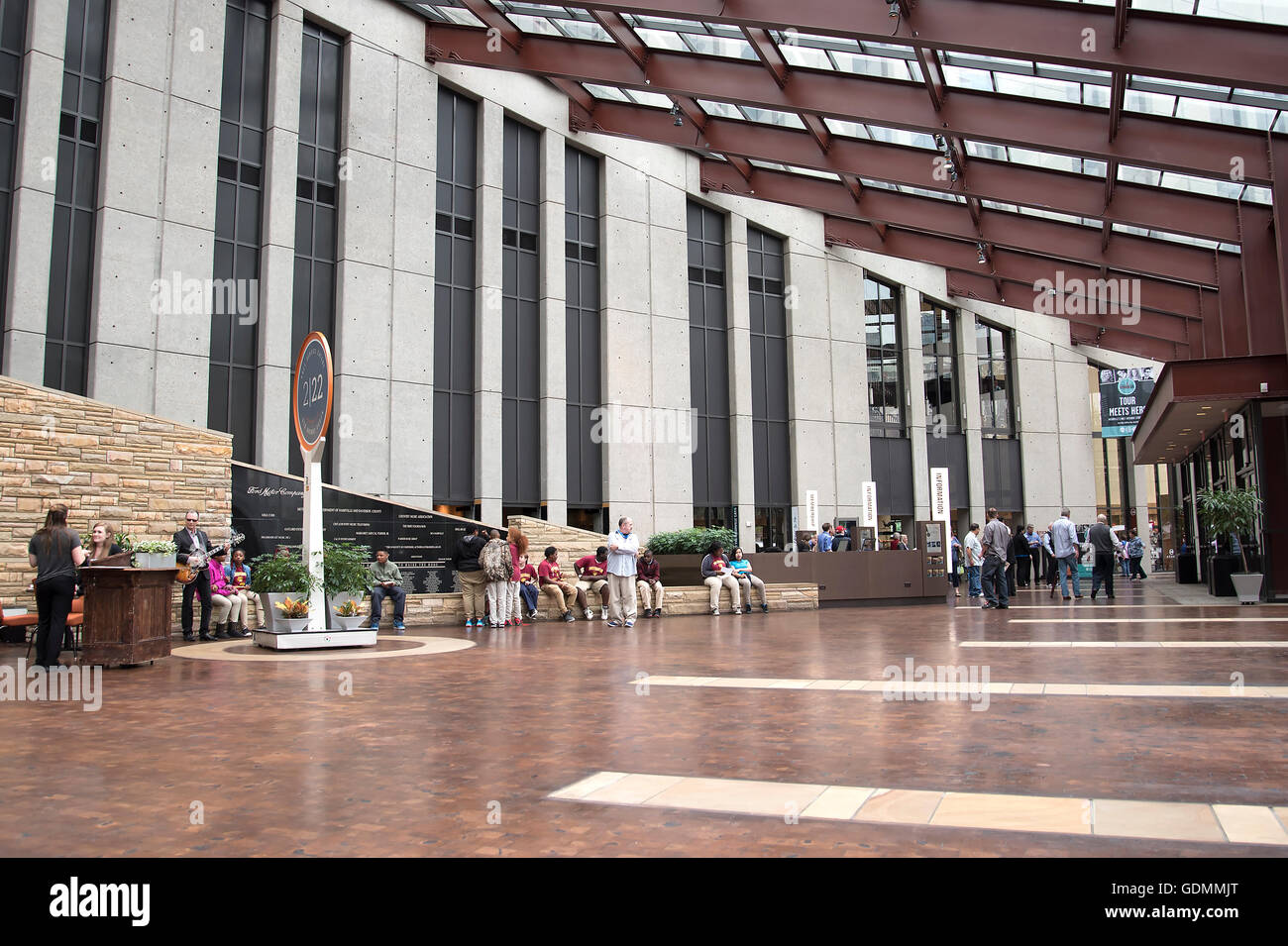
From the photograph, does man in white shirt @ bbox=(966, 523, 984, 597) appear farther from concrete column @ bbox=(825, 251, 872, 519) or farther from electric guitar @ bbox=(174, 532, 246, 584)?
electric guitar @ bbox=(174, 532, 246, 584)

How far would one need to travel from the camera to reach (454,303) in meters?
23.0

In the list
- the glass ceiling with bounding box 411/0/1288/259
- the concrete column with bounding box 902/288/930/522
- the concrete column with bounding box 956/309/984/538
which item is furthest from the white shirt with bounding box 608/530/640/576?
the concrete column with bounding box 956/309/984/538

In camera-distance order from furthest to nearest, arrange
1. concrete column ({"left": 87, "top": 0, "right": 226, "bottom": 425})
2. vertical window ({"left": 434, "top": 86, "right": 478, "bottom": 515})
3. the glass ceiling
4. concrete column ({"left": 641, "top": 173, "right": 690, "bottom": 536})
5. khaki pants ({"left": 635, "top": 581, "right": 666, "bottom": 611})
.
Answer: concrete column ({"left": 641, "top": 173, "right": 690, "bottom": 536})
vertical window ({"left": 434, "top": 86, "right": 478, "bottom": 515})
concrete column ({"left": 87, "top": 0, "right": 226, "bottom": 425})
khaki pants ({"left": 635, "top": 581, "right": 666, "bottom": 611})
the glass ceiling

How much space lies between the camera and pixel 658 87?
19.8 metres

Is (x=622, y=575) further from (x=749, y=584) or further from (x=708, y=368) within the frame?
(x=708, y=368)

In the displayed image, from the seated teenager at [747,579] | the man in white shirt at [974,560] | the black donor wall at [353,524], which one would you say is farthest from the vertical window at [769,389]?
the black donor wall at [353,524]

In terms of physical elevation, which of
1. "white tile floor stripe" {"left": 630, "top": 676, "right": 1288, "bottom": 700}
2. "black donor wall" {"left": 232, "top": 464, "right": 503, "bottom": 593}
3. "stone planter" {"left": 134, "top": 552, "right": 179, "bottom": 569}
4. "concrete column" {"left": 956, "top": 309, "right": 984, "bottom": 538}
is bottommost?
"white tile floor stripe" {"left": 630, "top": 676, "right": 1288, "bottom": 700}

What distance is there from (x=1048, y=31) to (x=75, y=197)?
17226mm

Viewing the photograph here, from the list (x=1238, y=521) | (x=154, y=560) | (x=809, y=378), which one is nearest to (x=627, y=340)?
(x=809, y=378)

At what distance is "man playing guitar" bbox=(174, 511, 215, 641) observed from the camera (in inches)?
475

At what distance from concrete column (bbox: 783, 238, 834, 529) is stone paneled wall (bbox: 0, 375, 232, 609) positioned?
18569 mm

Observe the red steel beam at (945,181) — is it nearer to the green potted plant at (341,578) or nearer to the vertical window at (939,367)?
the vertical window at (939,367)
